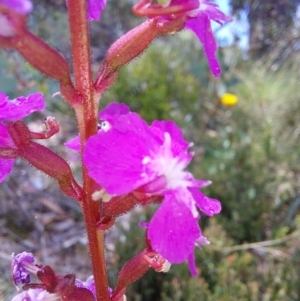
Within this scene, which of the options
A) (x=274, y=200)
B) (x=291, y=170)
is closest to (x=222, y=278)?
(x=274, y=200)

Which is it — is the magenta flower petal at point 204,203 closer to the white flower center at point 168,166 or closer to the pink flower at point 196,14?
the white flower center at point 168,166

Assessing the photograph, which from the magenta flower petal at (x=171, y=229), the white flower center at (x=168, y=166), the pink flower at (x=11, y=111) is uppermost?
the pink flower at (x=11, y=111)

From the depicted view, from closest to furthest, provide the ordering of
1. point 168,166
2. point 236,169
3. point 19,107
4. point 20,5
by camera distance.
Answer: point 20,5 → point 168,166 → point 19,107 → point 236,169

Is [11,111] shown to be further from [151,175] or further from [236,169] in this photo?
[236,169]

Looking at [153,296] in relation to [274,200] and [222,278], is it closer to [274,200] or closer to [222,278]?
[222,278]

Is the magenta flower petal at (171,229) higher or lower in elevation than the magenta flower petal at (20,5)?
lower

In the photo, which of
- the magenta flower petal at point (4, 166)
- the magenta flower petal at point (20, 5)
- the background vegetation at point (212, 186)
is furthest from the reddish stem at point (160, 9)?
the background vegetation at point (212, 186)

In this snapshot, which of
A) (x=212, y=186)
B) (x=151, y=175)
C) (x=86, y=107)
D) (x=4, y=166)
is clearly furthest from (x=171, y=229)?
(x=212, y=186)

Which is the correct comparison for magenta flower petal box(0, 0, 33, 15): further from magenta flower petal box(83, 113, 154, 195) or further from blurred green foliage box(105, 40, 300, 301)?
blurred green foliage box(105, 40, 300, 301)
